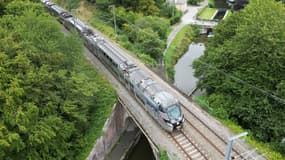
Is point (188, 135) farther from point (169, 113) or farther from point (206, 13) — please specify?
point (206, 13)

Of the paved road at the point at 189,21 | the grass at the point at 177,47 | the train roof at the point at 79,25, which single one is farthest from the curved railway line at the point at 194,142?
the paved road at the point at 189,21

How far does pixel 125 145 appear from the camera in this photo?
2959 cm

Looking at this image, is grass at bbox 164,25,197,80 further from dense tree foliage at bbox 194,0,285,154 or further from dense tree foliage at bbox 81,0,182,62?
dense tree foliage at bbox 194,0,285,154

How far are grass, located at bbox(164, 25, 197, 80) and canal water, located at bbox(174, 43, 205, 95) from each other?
117cm

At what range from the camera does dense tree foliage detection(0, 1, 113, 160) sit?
19797 mm

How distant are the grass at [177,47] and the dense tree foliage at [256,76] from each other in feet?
44.5

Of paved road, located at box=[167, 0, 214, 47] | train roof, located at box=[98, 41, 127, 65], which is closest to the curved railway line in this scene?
train roof, located at box=[98, 41, 127, 65]

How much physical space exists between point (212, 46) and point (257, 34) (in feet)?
30.0

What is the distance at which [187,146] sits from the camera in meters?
23.1

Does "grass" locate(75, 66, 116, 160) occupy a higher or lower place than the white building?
lower

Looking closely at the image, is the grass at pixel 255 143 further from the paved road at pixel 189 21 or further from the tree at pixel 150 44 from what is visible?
the paved road at pixel 189 21

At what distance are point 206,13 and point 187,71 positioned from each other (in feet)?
99.3

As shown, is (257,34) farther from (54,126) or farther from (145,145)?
(54,126)

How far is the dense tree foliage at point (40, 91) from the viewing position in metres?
19.8
